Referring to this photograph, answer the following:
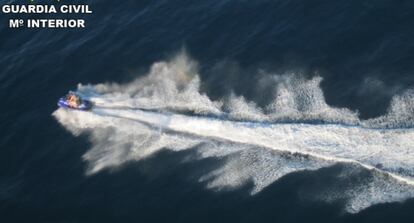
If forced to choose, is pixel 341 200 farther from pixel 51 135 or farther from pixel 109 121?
pixel 51 135

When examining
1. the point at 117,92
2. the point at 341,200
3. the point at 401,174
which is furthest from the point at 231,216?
the point at 117,92

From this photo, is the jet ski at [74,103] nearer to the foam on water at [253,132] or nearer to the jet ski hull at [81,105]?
the jet ski hull at [81,105]

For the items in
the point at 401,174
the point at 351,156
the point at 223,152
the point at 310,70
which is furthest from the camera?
the point at 310,70

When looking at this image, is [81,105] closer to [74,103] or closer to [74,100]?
[74,103]

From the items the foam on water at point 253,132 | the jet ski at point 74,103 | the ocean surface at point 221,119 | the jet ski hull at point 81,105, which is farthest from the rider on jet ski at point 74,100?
the ocean surface at point 221,119

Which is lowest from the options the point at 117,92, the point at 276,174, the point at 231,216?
the point at 231,216
